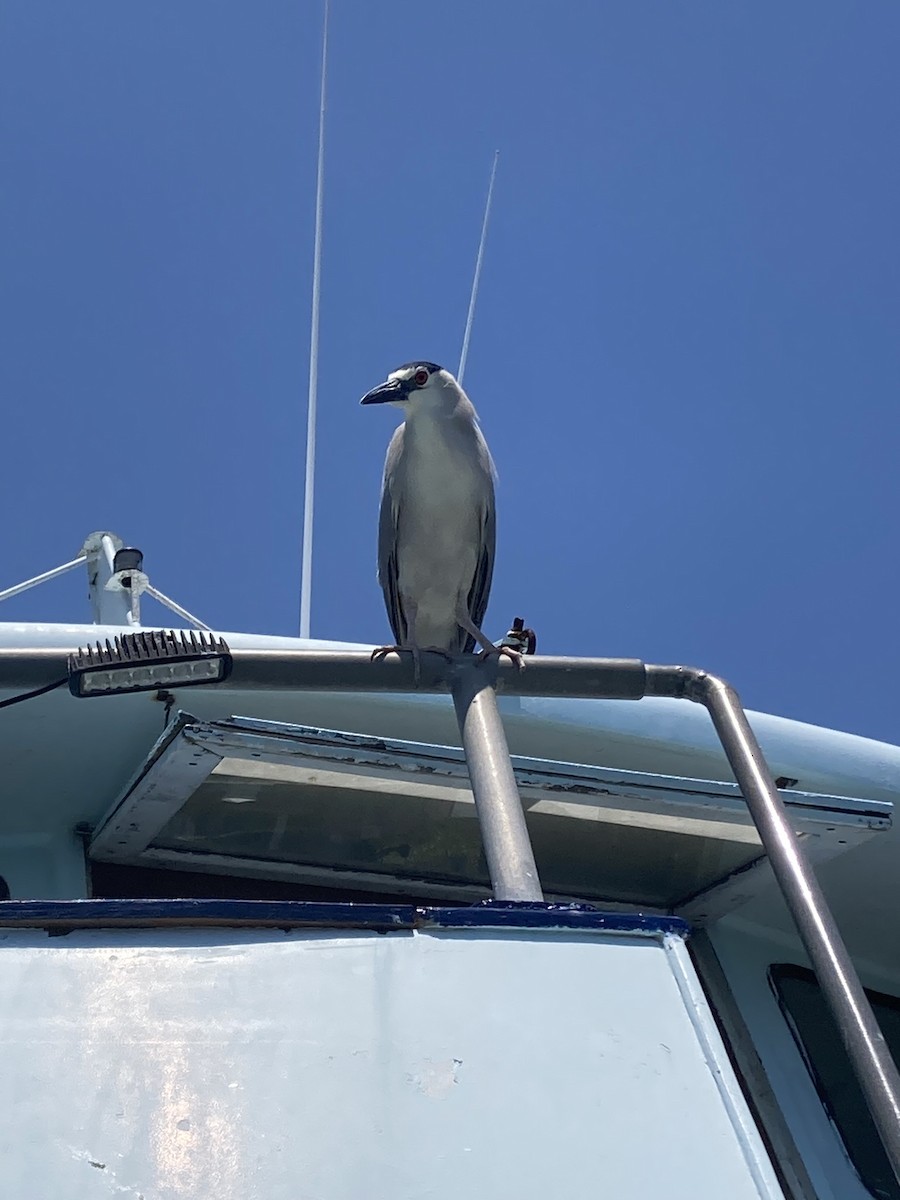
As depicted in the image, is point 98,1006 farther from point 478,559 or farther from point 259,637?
point 478,559

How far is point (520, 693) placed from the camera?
6.53 feet

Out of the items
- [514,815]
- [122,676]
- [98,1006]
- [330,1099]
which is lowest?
[330,1099]

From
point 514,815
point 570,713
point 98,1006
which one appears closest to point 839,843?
point 570,713

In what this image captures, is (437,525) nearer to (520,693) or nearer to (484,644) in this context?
(484,644)

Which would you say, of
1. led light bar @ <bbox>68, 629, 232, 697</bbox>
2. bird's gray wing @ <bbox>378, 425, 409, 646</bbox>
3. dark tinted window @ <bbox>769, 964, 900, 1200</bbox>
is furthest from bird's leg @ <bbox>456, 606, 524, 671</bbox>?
dark tinted window @ <bbox>769, 964, 900, 1200</bbox>

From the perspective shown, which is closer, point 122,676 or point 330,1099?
point 330,1099

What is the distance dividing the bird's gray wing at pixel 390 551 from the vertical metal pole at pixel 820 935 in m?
2.24

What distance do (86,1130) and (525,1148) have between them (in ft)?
1.36

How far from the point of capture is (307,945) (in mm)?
1428

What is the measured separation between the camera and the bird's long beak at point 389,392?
14.0 ft

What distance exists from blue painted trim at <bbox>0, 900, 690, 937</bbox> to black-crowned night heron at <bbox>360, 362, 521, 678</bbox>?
2.45 meters

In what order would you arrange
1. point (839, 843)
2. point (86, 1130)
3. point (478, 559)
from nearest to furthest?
point (86, 1130) → point (839, 843) → point (478, 559)

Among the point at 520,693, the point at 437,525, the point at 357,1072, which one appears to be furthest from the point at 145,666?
the point at 437,525

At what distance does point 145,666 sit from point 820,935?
936 mm
